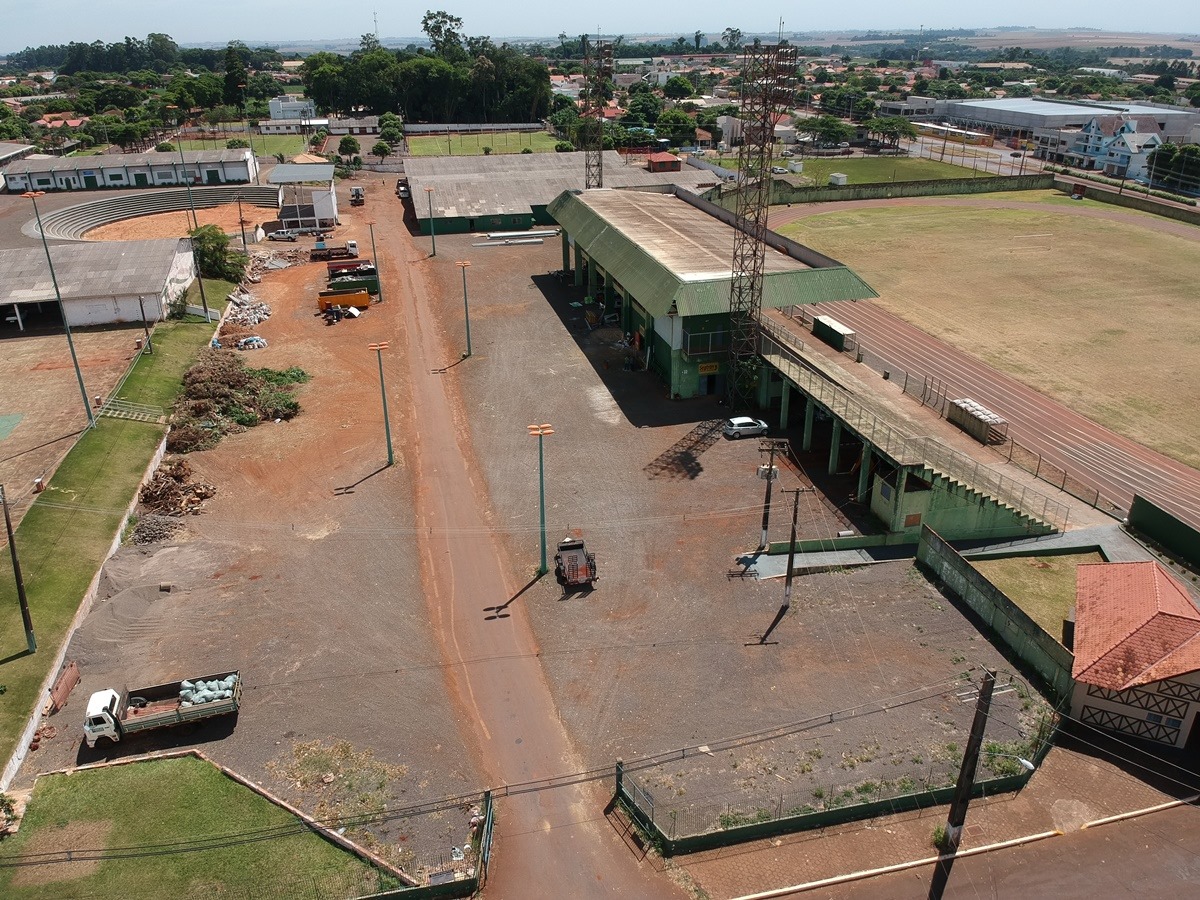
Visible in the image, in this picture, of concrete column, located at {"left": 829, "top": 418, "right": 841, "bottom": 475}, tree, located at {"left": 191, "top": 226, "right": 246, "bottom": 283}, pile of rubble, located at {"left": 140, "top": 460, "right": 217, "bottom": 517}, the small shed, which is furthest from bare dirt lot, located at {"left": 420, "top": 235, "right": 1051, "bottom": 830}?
the small shed

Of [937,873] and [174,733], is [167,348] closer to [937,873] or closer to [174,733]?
[174,733]

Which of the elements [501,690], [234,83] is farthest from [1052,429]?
[234,83]

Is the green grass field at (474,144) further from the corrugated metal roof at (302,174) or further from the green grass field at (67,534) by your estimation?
the green grass field at (67,534)

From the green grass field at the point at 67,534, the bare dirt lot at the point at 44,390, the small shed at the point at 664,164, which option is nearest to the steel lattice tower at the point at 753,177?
the green grass field at the point at 67,534

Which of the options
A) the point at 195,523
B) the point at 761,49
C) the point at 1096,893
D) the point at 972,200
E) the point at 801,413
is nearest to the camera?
the point at 1096,893

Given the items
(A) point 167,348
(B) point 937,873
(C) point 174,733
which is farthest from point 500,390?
(B) point 937,873

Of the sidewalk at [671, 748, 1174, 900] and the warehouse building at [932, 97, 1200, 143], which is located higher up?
the warehouse building at [932, 97, 1200, 143]

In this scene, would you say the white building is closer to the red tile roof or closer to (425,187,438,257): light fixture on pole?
(425,187,438,257): light fixture on pole
